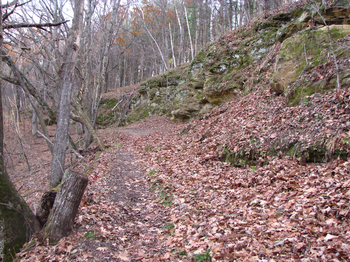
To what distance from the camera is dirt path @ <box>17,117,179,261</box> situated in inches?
141

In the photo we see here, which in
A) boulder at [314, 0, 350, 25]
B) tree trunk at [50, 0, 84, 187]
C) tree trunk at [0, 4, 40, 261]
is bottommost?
tree trunk at [0, 4, 40, 261]

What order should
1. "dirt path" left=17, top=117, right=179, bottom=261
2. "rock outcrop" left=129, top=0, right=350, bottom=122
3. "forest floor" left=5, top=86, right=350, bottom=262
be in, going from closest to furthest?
"forest floor" left=5, top=86, right=350, bottom=262, "dirt path" left=17, top=117, right=179, bottom=261, "rock outcrop" left=129, top=0, right=350, bottom=122

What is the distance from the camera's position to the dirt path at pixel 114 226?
3.58m

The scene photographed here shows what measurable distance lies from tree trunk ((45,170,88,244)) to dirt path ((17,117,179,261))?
19 centimetres

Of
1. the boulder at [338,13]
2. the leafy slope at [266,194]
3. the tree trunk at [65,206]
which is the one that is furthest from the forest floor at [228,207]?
the boulder at [338,13]

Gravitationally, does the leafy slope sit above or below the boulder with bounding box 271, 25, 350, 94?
below

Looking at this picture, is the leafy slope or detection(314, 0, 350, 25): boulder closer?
the leafy slope

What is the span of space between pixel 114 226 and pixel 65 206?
1.09 m

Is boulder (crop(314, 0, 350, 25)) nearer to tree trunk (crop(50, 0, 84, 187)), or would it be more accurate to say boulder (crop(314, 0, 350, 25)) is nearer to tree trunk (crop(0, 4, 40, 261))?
tree trunk (crop(50, 0, 84, 187))

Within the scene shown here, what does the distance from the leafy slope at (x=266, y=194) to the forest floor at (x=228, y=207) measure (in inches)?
0.6

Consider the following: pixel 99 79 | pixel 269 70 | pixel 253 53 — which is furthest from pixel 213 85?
pixel 99 79

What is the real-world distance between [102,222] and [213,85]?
38.0 feet

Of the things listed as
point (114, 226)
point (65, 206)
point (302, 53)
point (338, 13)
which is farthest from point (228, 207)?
point (338, 13)

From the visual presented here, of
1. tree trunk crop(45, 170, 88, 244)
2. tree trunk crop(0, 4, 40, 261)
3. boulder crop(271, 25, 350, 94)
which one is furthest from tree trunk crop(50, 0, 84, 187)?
boulder crop(271, 25, 350, 94)
